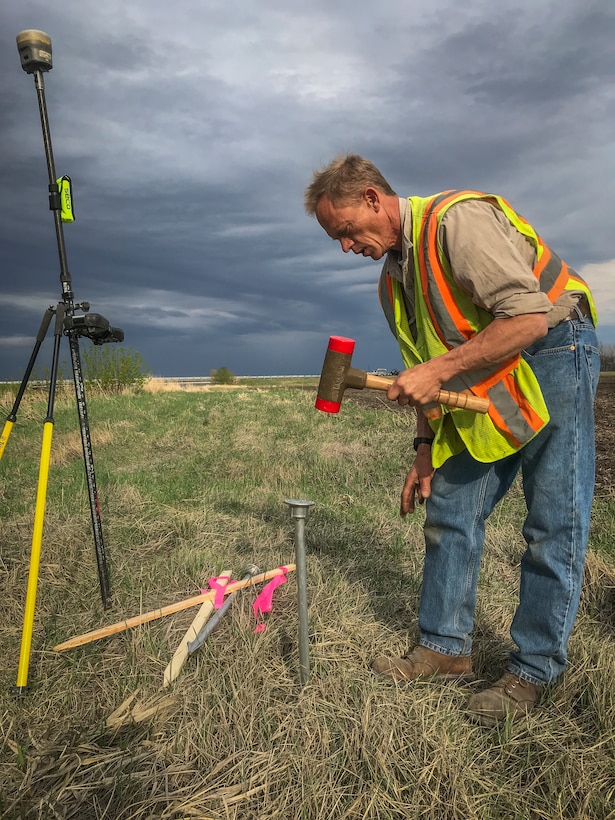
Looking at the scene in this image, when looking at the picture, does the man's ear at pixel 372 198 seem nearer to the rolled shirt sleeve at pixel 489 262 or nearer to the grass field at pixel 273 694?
the rolled shirt sleeve at pixel 489 262

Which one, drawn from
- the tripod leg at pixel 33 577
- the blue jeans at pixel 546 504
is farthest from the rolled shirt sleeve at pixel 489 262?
the tripod leg at pixel 33 577

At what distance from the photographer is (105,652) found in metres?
2.92

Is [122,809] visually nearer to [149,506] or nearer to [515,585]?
[515,585]

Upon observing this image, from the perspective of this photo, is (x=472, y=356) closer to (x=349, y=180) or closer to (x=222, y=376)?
(x=349, y=180)

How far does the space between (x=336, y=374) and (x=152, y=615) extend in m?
1.53

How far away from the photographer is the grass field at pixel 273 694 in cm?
210

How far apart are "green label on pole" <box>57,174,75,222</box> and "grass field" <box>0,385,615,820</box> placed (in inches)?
80.3

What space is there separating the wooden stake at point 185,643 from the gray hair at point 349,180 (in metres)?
1.95

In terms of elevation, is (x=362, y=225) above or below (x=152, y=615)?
above

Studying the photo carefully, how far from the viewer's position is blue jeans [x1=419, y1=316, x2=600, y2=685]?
238cm

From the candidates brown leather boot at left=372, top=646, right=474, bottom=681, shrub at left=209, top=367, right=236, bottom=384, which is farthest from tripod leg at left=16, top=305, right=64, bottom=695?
shrub at left=209, top=367, right=236, bottom=384

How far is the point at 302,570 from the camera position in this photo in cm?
233

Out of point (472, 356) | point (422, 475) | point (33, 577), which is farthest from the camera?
point (422, 475)

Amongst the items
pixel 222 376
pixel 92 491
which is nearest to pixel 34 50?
pixel 92 491
